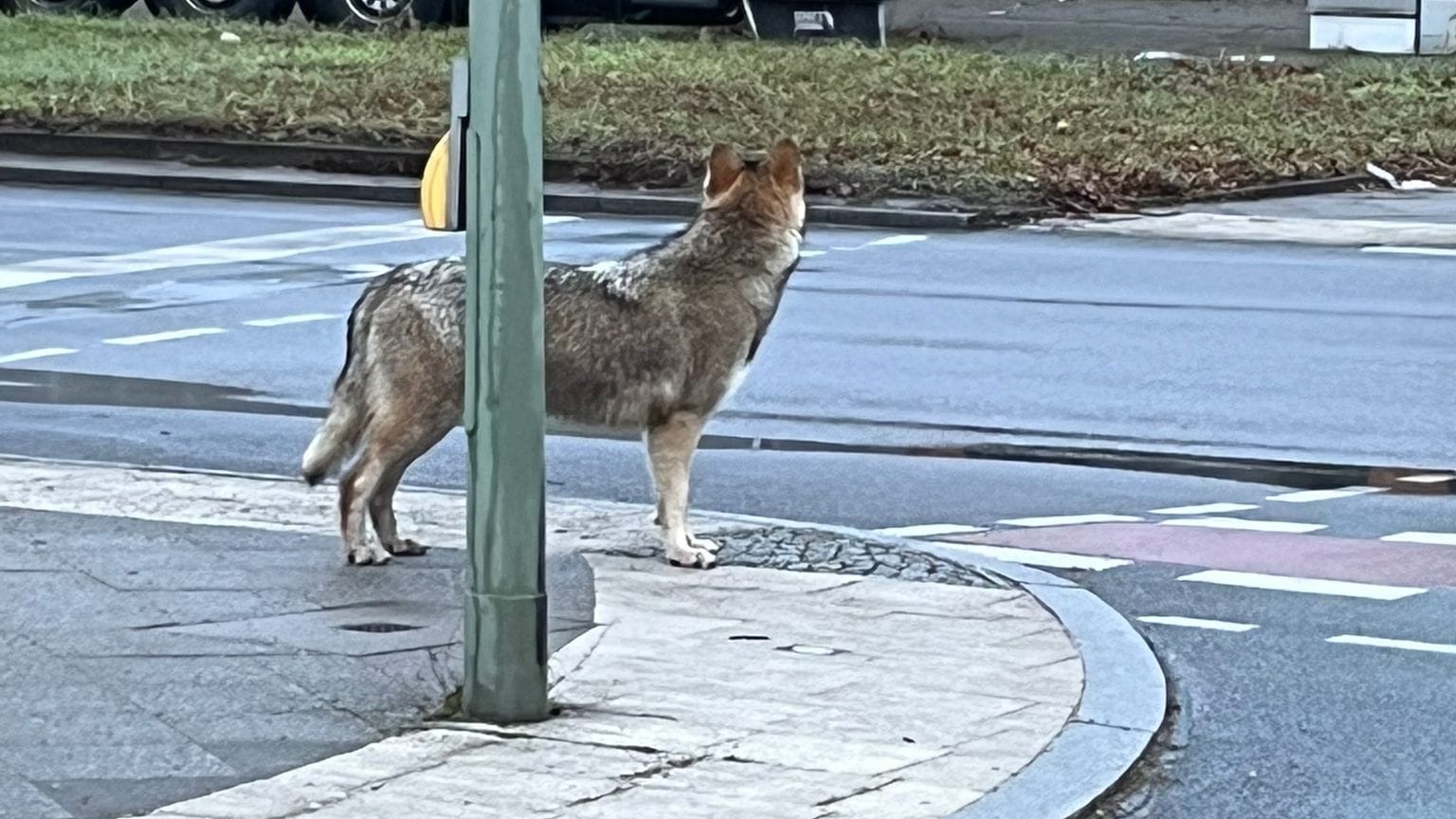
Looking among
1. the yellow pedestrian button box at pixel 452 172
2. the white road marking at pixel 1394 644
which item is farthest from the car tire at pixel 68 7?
the yellow pedestrian button box at pixel 452 172

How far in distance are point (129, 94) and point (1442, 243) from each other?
13.6 m

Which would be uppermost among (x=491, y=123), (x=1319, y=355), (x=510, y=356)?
(x=491, y=123)

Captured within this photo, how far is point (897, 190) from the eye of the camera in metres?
22.4

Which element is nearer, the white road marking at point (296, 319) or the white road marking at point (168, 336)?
the white road marking at point (168, 336)

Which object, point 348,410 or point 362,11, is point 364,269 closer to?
point 348,410

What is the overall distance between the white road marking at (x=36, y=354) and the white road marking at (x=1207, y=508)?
6465mm

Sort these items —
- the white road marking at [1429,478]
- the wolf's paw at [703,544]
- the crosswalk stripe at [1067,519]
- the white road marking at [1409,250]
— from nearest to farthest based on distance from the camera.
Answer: the wolf's paw at [703,544], the crosswalk stripe at [1067,519], the white road marking at [1429,478], the white road marking at [1409,250]

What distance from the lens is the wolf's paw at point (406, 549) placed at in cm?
914

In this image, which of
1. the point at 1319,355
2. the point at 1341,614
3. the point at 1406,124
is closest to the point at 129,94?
the point at 1406,124

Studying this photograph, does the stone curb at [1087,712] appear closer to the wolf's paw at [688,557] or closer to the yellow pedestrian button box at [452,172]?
the wolf's paw at [688,557]

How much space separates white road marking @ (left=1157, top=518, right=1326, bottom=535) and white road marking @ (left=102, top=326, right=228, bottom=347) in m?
6.72

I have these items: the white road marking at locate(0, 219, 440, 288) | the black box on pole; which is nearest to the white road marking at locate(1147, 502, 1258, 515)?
the white road marking at locate(0, 219, 440, 288)

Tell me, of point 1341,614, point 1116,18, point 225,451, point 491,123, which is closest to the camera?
point 491,123

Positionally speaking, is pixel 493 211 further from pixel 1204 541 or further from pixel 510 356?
pixel 1204 541
